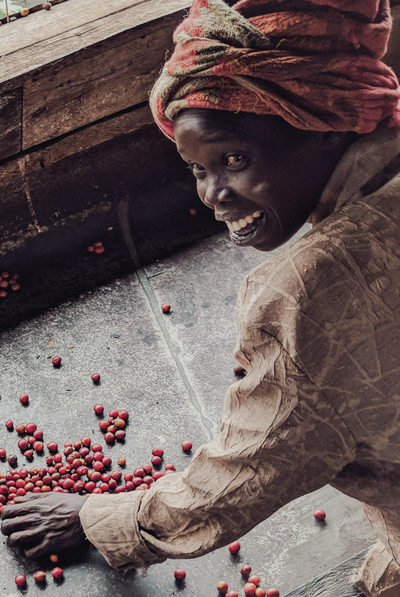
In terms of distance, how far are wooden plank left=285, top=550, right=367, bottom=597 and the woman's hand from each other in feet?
2.50

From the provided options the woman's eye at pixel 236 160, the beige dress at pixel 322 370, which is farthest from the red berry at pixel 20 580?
the woman's eye at pixel 236 160

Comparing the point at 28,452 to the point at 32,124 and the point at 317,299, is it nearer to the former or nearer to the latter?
the point at 32,124

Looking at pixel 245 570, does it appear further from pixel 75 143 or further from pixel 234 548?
pixel 75 143

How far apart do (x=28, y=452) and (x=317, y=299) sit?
175 centimetres

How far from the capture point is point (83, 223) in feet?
12.3

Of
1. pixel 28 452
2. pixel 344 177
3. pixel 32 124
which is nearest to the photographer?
pixel 344 177

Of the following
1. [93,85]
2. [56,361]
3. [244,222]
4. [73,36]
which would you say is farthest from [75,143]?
[244,222]

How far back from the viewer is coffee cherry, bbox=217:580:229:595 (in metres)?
2.44

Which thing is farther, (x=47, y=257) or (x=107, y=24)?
(x=47, y=257)

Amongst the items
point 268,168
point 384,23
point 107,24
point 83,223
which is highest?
point 384,23

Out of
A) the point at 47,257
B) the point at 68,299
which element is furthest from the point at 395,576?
the point at 47,257

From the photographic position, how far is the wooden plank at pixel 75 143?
340cm

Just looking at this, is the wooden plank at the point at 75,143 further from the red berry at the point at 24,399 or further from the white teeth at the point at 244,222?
the white teeth at the point at 244,222

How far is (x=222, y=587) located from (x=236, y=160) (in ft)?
5.19
